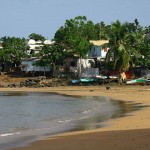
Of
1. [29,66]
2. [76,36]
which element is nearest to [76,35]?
[76,36]

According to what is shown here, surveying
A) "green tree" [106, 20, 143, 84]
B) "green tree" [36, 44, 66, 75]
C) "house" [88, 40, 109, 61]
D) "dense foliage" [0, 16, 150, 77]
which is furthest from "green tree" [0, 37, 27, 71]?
"green tree" [106, 20, 143, 84]

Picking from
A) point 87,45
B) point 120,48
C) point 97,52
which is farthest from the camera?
point 97,52

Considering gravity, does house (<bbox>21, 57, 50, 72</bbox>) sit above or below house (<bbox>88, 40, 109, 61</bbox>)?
below

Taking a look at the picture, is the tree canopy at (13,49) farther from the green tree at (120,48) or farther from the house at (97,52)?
the green tree at (120,48)

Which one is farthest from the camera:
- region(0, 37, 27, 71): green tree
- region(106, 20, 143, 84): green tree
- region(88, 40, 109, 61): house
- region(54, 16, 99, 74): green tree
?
region(0, 37, 27, 71): green tree

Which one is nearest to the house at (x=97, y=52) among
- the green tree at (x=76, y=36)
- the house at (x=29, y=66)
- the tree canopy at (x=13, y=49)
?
the green tree at (x=76, y=36)

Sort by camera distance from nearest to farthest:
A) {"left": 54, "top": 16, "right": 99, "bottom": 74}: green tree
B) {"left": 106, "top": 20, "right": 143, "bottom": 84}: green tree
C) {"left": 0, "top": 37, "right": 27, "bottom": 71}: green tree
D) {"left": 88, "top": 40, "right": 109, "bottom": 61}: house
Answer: {"left": 106, "top": 20, "right": 143, "bottom": 84}: green tree, {"left": 54, "top": 16, "right": 99, "bottom": 74}: green tree, {"left": 88, "top": 40, "right": 109, "bottom": 61}: house, {"left": 0, "top": 37, "right": 27, "bottom": 71}: green tree

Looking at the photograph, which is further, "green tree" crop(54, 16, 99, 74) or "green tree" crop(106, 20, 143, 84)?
"green tree" crop(54, 16, 99, 74)

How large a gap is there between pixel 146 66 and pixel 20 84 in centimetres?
1990

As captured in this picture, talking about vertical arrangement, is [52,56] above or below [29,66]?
above

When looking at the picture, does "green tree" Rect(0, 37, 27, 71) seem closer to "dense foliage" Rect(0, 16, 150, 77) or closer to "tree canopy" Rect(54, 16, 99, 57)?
"dense foliage" Rect(0, 16, 150, 77)

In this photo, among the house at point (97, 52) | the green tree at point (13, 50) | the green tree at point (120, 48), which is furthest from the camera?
the green tree at point (13, 50)

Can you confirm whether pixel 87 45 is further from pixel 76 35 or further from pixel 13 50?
pixel 13 50

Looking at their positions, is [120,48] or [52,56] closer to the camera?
[120,48]
